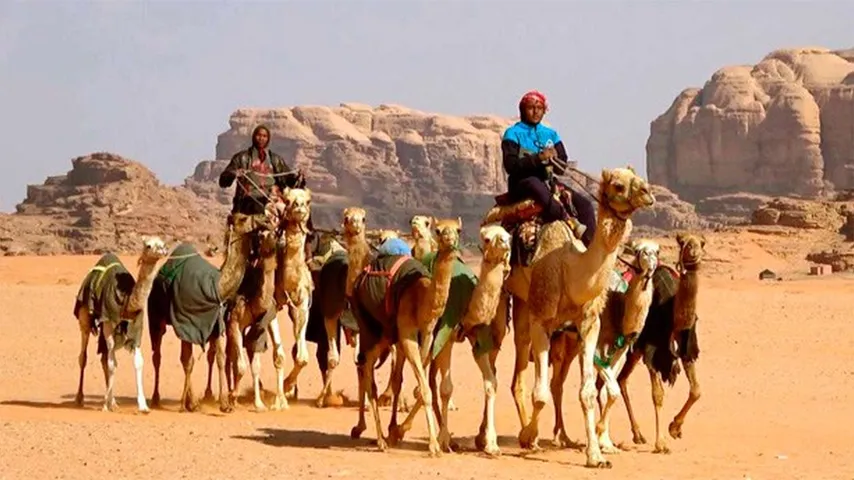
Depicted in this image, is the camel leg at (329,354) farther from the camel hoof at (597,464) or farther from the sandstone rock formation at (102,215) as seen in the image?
the sandstone rock formation at (102,215)

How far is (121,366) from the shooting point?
19.7 meters

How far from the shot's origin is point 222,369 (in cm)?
1384

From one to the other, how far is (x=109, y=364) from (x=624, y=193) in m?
6.44

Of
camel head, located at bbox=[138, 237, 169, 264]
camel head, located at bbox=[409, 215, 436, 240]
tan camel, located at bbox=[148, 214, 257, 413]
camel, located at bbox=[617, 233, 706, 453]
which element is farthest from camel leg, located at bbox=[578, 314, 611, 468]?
camel head, located at bbox=[138, 237, 169, 264]

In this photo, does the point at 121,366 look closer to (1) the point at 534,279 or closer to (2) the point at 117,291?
(2) the point at 117,291

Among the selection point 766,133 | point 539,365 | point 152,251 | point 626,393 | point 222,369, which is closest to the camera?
point 539,365

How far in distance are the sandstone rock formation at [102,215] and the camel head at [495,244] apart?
168ft

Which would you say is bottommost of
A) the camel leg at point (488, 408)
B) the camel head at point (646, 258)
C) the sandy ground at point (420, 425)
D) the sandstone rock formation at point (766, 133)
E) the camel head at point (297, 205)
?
the sandy ground at point (420, 425)

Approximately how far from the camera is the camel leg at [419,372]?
10312mm

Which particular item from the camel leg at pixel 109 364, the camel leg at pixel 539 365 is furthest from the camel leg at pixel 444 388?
the camel leg at pixel 109 364

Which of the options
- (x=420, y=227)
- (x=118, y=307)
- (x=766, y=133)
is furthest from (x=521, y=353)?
(x=766, y=133)

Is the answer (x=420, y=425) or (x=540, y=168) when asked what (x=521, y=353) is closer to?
(x=540, y=168)

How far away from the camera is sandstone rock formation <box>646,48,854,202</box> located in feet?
367

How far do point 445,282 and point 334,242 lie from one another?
5.81m
